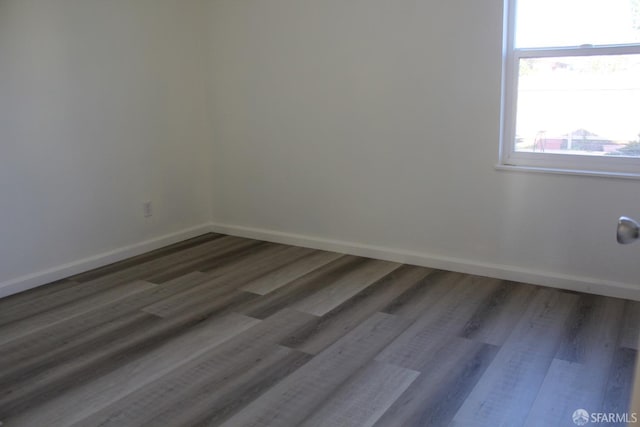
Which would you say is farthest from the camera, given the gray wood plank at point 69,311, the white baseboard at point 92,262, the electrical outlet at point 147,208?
the electrical outlet at point 147,208

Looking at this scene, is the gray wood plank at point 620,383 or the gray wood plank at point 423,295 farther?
the gray wood plank at point 423,295

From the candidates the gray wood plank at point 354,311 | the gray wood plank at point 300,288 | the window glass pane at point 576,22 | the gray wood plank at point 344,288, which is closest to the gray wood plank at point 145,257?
the gray wood plank at point 300,288

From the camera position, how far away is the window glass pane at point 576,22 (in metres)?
2.94

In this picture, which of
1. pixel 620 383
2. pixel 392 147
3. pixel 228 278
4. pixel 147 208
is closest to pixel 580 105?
pixel 392 147

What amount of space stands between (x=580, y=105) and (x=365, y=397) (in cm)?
202

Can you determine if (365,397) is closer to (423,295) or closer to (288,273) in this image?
(423,295)

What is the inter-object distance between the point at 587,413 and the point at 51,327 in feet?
8.26

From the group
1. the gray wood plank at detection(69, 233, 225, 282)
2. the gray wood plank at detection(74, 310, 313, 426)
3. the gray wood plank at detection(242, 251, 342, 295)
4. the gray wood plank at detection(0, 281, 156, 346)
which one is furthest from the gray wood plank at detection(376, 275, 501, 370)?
the gray wood plank at detection(69, 233, 225, 282)

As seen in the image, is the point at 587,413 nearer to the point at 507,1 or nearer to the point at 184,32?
the point at 507,1

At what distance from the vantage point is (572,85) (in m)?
3.14

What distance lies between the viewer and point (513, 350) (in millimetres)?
2590

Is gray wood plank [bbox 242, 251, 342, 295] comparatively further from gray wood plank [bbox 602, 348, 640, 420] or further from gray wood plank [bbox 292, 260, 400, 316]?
gray wood plank [bbox 602, 348, 640, 420]

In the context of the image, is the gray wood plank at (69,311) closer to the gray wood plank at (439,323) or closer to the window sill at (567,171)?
the gray wood plank at (439,323)

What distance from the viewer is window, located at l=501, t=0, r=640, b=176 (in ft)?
9.78
